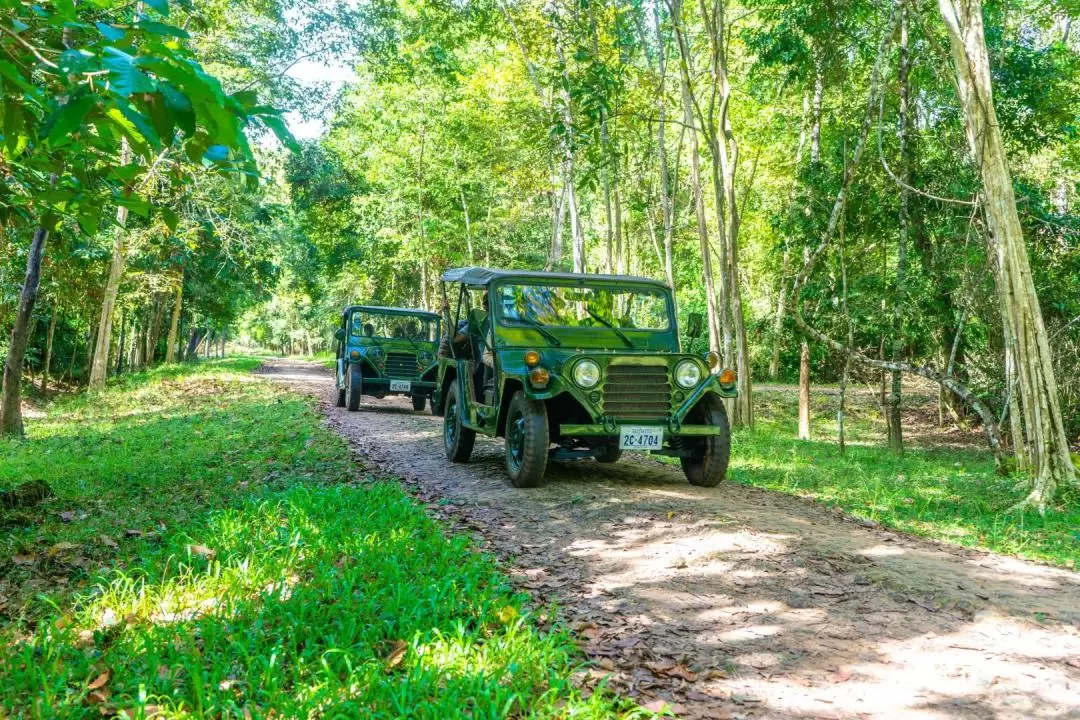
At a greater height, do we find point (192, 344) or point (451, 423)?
point (192, 344)

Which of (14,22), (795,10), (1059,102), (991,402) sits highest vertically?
(795,10)

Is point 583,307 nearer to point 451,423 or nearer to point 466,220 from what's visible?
point 451,423

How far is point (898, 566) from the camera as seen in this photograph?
5.17m

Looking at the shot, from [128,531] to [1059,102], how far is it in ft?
46.8

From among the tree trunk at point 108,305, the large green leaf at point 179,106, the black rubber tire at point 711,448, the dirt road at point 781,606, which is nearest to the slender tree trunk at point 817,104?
the black rubber tire at point 711,448

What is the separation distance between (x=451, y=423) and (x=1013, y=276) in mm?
6185

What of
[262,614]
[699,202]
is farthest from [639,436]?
[699,202]

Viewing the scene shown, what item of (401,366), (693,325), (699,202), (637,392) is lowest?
(637,392)

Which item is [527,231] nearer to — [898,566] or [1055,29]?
[1055,29]

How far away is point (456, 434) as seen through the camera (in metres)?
9.34

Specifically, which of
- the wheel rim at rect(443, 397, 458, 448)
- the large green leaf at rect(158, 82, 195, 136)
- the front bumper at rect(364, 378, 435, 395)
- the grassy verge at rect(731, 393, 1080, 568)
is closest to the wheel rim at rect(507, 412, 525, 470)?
the wheel rim at rect(443, 397, 458, 448)

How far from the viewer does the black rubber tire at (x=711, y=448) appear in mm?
7699

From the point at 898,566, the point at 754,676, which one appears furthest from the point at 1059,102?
the point at 754,676

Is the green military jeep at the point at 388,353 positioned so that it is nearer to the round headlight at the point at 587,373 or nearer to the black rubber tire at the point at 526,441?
the black rubber tire at the point at 526,441
